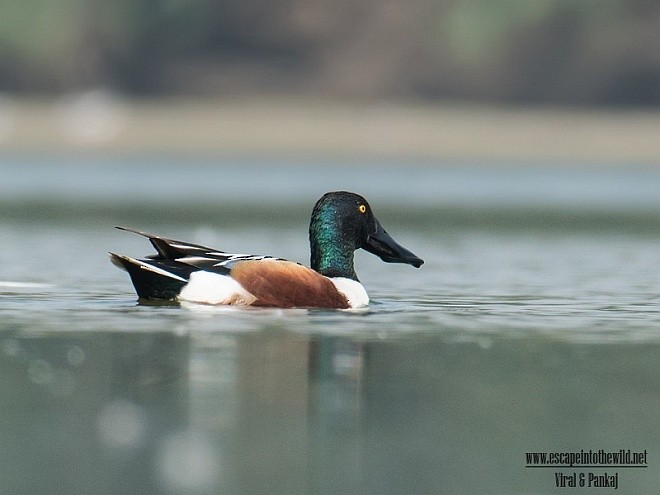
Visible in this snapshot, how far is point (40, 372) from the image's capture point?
381 inches

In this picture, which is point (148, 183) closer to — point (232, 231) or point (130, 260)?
point (232, 231)

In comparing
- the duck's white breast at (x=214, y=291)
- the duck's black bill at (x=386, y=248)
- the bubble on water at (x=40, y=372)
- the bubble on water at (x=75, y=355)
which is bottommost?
the bubble on water at (x=40, y=372)

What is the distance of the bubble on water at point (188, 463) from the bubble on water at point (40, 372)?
1.59m

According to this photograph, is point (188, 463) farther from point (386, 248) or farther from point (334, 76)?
point (334, 76)

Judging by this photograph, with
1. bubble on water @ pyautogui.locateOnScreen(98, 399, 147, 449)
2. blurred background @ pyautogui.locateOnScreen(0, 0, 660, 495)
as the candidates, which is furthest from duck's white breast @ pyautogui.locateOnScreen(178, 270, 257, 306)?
bubble on water @ pyautogui.locateOnScreen(98, 399, 147, 449)

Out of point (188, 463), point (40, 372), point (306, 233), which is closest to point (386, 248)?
point (40, 372)

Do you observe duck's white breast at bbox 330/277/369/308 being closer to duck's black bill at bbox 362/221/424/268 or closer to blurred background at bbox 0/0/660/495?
blurred background at bbox 0/0/660/495

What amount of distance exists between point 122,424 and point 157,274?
3.65m

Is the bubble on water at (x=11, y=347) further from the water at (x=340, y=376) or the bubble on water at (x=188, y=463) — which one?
the bubble on water at (x=188, y=463)

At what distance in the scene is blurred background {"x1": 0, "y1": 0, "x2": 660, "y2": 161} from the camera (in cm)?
4519

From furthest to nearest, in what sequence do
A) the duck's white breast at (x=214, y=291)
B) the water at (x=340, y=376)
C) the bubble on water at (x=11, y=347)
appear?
the duck's white breast at (x=214, y=291), the bubble on water at (x=11, y=347), the water at (x=340, y=376)

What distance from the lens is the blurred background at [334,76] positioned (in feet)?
148

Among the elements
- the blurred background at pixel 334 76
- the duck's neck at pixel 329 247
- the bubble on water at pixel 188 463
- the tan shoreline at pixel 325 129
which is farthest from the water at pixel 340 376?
the blurred background at pixel 334 76

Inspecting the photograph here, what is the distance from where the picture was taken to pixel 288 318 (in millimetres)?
11680
